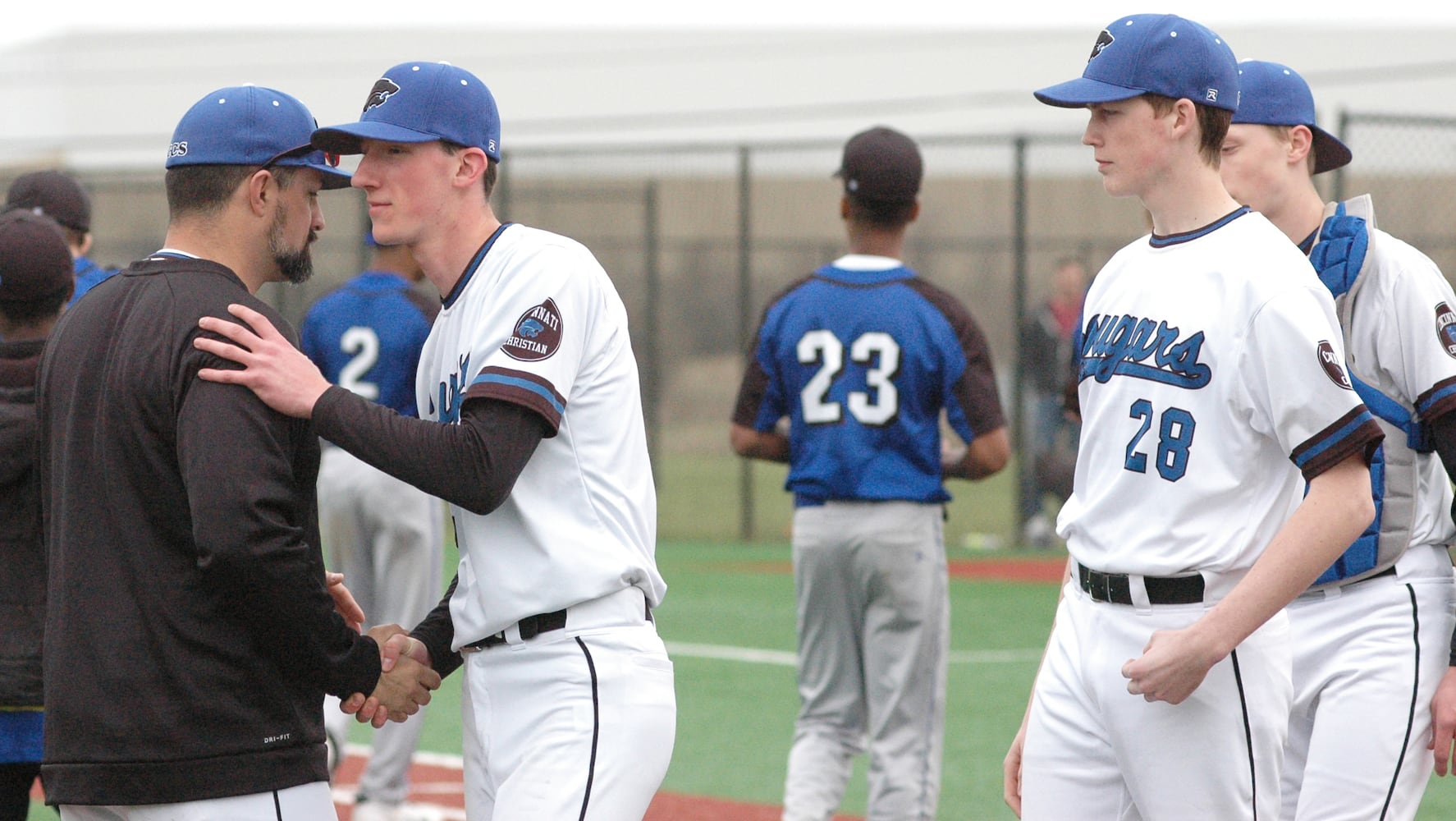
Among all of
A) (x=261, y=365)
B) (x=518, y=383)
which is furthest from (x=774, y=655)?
(x=261, y=365)

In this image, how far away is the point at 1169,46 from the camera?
10.6 ft

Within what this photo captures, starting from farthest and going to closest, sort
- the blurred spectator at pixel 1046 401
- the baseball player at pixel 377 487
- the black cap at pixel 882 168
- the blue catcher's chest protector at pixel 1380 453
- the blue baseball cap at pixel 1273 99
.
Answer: the blurred spectator at pixel 1046 401, the baseball player at pixel 377 487, the black cap at pixel 882 168, the blue baseball cap at pixel 1273 99, the blue catcher's chest protector at pixel 1380 453

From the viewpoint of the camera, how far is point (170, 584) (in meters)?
2.95

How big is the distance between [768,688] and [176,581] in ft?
21.1

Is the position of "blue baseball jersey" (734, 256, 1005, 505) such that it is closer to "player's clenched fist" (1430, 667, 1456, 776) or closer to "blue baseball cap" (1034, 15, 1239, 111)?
"player's clenched fist" (1430, 667, 1456, 776)

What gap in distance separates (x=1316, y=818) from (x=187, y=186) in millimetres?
2772

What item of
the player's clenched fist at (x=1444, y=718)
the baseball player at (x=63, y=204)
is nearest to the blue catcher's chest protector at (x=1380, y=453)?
the player's clenched fist at (x=1444, y=718)

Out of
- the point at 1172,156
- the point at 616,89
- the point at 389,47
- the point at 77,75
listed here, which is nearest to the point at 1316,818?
the point at 1172,156

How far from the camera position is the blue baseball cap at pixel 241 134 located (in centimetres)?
315

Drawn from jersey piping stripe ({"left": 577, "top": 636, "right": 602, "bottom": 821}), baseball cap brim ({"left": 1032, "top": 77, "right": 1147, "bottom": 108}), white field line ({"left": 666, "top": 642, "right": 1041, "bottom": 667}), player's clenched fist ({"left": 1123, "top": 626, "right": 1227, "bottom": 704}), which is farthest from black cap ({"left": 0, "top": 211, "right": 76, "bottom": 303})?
white field line ({"left": 666, "top": 642, "right": 1041, "bottom": 667})

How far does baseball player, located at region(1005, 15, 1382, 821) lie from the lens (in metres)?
3.02

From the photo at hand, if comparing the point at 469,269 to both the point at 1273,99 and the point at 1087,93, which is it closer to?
the point at 1087,93

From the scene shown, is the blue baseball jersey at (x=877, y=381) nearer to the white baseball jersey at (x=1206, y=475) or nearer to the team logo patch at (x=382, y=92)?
the white baseball jersey at (x=1206, y=475)

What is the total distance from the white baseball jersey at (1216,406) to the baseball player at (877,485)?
2343mm
